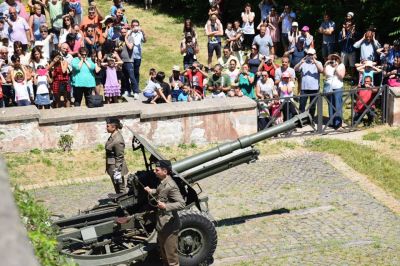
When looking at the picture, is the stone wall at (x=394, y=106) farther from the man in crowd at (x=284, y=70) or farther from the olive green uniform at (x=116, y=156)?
the olive green uniform at (x=116, y=156)

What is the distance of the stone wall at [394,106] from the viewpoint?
1706cm

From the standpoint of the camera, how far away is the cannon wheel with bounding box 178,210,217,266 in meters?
10.4

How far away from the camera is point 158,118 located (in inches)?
627

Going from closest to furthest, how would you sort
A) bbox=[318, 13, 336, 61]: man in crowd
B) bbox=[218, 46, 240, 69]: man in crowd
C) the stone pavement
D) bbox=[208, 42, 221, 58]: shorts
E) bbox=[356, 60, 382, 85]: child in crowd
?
the stone pavement
bbox=[356, 60, 382, 85]: child in crowd
bbox=[218, 46, 240, 69]: man in crowd
bbox=[318, 13, 336, 61]: man in crowd
bbox=[208, 42, 221, 58]: shorts

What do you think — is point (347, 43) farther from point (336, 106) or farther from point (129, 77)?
point (129, 77)

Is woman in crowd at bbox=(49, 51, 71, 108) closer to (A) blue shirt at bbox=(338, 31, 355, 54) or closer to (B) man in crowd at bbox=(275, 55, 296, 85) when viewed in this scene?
(B) man in crowd at bbox=(275, 55, 296, 85)

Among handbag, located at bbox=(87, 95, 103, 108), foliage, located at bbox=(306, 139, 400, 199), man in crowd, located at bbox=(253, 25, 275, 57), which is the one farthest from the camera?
man in crowd, located at bbox=(253, 25, 275, 57)

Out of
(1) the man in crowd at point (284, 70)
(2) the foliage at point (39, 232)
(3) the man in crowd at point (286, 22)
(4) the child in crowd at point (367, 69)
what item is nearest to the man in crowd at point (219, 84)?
(1) the man in crowd at point (284, 70)

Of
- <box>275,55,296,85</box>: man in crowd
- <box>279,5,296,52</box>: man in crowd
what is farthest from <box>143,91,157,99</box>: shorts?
<box>279,5,296,52</box>: man in crowd

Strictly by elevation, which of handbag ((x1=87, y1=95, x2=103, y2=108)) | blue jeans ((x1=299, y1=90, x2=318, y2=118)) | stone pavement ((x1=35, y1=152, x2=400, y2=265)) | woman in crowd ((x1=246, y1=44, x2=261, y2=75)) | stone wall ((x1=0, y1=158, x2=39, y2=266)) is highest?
stone wall ((x1=0, y1=158, x2=39, y2=266))

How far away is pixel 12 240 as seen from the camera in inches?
137

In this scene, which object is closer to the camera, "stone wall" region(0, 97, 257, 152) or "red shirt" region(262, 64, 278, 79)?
"stone wall" region(0, 97, 257, 152)

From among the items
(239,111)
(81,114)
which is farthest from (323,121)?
(81,114)

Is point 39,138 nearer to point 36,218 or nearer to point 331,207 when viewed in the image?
point 331,207
